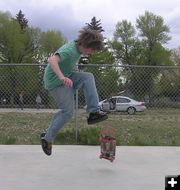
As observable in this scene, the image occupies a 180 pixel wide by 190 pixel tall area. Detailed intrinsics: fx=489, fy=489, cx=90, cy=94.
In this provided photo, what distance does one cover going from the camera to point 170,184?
2705mm

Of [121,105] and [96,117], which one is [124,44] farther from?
[96,117]

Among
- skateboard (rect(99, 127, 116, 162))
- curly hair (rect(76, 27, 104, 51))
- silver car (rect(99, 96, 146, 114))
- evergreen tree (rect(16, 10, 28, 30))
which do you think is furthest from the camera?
evergreen tree (rect(16, 10, 28, 30))

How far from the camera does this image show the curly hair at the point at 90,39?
5.28m

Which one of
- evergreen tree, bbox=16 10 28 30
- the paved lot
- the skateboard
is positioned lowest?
the paved lot

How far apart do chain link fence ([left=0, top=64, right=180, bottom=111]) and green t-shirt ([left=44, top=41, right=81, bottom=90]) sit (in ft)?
12.0

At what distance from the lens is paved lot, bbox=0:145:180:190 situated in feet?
15.6

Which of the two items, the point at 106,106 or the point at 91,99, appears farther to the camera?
the point at 106,106

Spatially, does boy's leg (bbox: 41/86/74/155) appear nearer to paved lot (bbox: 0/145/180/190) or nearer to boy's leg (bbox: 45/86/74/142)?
boy's leg (bbox: 45/86/74/142)

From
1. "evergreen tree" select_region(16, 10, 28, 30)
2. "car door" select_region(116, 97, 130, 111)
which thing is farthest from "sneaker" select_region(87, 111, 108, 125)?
"evergreen tree" select_region(16, 10, 28, 30)

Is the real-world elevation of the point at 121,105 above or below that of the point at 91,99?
below

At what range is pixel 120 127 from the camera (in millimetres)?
10805

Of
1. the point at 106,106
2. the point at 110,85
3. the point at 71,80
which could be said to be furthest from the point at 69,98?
the point at 106,106

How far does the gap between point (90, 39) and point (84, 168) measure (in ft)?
4.79

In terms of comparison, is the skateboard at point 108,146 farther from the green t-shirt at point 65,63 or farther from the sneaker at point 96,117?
the green t-shirt at point 65,63
